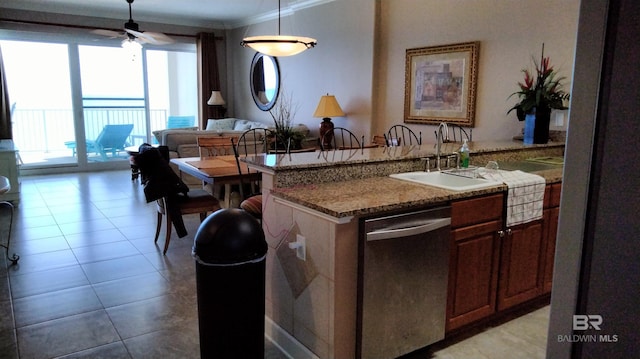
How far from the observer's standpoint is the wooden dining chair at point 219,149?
13.6 ft

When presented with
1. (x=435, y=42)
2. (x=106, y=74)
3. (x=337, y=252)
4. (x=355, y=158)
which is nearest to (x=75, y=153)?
(x=106, y=74)

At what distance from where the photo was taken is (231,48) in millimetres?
8961

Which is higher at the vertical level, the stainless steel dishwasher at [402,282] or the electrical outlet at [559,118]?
the electrical outlet at [559,118]

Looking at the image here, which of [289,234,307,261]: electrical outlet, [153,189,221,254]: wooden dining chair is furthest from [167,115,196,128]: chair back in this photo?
[289,234,307,261]: electrical outlet

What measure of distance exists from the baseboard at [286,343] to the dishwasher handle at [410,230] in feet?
2.20

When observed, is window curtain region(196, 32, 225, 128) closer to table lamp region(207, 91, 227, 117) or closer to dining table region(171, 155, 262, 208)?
table lamp region(207, 91, 227, 117)

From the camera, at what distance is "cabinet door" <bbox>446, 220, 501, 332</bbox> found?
2.31 meters

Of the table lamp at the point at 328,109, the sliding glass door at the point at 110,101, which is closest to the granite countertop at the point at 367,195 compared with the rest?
the table lamp at the point at 328,109

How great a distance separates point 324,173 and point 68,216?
3770 millimetres

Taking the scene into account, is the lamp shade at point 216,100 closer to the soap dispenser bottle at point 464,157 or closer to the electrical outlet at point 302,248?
the soap dispenser bottle at point 464,157

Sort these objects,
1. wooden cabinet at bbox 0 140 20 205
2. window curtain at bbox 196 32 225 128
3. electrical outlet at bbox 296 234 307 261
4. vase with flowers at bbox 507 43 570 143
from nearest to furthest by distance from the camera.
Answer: electrical outlet at bbox 296 234 307 261, vase with flowers at bbox 507 43 570 143, wooden cabinet at bbox 0 140 20 205, window curtain at bbox 196 32 225 128

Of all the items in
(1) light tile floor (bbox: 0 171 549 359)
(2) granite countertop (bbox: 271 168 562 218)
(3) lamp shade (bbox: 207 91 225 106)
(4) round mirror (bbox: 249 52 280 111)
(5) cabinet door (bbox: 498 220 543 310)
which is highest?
(4) round mirror (bbox: 249 52 280 111)

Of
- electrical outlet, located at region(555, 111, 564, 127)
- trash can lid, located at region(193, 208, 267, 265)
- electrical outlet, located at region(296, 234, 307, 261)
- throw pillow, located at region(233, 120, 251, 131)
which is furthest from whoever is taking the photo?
throw pillow, located at region(233, 120, 251, 131)

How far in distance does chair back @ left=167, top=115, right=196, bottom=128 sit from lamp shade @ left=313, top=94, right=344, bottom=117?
4809mm
